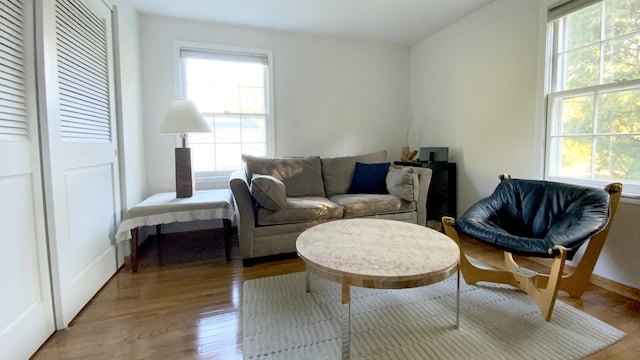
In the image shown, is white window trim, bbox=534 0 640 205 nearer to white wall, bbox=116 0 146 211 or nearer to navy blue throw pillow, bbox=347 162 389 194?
navy blue throw pillow, bbox=347 162 389 194

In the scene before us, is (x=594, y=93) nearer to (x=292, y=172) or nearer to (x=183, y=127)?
(x=292, y=172)

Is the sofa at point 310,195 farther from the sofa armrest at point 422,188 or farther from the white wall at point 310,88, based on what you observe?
the white wall at point 310,88

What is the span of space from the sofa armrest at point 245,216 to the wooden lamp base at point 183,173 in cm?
59

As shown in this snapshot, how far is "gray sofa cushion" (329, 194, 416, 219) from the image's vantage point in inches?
110

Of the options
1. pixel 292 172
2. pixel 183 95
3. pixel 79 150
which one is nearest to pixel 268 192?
pixel 292 172

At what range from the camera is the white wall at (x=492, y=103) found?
213 centimetres

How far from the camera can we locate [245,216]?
8.05 feet

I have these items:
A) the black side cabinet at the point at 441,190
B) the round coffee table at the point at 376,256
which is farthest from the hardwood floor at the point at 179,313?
the black side cabinet at the point at 441,190

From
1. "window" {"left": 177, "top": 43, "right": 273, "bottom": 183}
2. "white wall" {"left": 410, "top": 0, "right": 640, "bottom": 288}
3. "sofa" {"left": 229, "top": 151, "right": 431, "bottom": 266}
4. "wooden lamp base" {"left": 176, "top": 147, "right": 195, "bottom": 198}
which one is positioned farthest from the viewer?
"window" {"left": 177, "top": 43, "right": 273, "bottom": 183}

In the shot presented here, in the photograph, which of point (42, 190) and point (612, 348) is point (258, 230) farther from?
point (612, 348)

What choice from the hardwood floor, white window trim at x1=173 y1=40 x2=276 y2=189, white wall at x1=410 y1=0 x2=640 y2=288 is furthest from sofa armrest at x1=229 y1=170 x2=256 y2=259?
white wall at x1=410 y1=0 x2=640 y2=288

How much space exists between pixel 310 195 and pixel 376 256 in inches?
70.3

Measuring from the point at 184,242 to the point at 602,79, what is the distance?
379cm

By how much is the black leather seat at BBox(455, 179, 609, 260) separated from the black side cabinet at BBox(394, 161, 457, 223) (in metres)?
0.95
